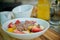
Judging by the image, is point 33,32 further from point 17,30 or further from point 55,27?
point 55,27

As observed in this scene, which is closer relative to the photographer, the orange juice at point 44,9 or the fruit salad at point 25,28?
the fruit salad at point 25,28

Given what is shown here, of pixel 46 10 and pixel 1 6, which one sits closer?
pixel 46 10

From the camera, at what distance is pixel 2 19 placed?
109 centimetres

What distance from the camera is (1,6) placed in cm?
167

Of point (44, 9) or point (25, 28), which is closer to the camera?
point (25, 28)

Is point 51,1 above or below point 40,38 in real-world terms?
above

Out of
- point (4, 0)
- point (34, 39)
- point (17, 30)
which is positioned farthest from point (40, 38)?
point (4, 0)

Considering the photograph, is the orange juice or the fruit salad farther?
the orange juice

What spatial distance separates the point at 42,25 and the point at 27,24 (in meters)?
0.11

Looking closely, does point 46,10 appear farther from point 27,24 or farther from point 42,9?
point 27,24

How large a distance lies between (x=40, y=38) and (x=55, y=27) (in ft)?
0.57


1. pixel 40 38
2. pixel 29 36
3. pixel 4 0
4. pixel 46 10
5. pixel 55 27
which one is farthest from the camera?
pixel 4 0

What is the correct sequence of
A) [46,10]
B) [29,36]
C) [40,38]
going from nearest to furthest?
1. [29,36]
2. [40,38]
3. [46,10]

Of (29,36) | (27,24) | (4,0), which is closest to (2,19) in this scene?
(27,24)
